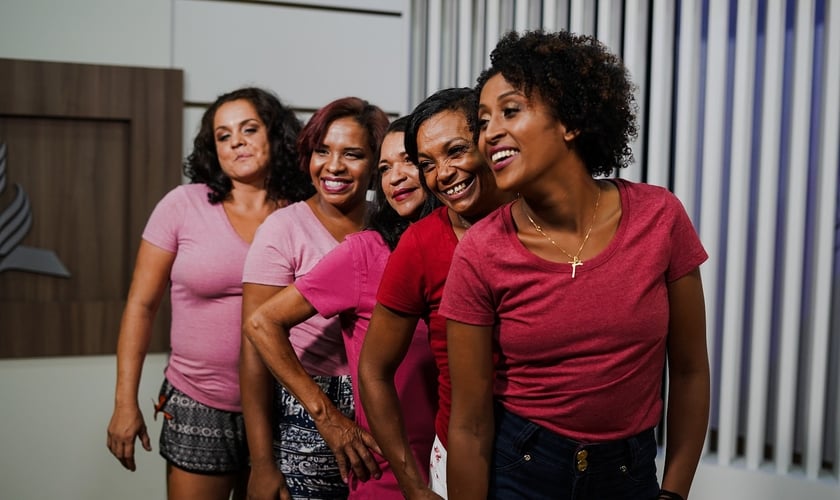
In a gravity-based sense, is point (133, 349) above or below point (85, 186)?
below

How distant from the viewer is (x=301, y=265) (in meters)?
1.93

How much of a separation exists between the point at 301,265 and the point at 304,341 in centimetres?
19

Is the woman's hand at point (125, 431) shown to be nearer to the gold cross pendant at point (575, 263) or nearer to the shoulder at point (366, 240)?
the shoulder at point (366, 240)

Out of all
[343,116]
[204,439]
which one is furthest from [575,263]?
[204,439]

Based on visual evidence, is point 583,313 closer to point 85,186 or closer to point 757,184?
point 757,184

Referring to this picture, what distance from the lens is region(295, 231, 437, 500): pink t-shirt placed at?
166cm

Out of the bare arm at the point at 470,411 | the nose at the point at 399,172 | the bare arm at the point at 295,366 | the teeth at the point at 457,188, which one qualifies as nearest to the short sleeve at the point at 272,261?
the bare arm at the point at 295,366

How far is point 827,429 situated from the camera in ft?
7.56

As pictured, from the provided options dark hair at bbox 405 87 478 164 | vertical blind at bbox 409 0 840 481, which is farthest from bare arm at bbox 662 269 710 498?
vertical blind at bbox 409 0 840 481

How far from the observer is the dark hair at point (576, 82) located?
1.24 m

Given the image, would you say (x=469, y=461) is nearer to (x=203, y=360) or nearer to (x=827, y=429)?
(x=203, y=360)

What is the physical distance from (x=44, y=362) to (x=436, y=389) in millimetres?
2121

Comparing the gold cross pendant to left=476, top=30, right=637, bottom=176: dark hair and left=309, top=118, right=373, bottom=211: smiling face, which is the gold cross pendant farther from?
left=309, top=118, right=373, bottom=211: smiling face

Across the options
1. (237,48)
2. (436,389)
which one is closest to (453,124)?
(436,389)
